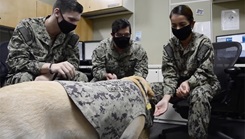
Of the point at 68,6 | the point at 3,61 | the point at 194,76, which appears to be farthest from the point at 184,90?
the point at 3,61

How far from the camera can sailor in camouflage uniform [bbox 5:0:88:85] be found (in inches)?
47.6

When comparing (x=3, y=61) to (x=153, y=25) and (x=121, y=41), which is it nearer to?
(x=121, y=41)

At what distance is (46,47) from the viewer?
137 centimetres

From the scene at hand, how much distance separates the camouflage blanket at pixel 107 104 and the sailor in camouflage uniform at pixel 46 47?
0.39 meters

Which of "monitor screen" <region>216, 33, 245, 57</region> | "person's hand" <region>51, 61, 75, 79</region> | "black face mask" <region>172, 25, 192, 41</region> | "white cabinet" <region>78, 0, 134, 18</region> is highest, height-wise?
"white cabinet" <region>78, 0, 134, 18</region>

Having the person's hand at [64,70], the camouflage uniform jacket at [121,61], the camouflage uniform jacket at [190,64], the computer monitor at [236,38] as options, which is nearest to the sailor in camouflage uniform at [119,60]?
the camouflage uniform jacket at [121,61]

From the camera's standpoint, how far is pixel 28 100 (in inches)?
24.9

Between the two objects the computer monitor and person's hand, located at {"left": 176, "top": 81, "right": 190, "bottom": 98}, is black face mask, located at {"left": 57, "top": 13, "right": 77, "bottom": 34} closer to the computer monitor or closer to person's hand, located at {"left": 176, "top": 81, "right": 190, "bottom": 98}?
person's hand, located at {"left": 176, "top": 81, "right": 190, "bottom": 98}

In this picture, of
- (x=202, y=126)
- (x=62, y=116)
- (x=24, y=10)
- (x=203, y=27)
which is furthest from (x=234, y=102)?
(x=24, y=10)

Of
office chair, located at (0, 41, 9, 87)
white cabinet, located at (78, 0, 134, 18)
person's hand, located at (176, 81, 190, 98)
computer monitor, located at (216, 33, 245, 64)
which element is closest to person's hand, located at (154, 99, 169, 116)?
person's hand, located at (176, 81, 190, 98)

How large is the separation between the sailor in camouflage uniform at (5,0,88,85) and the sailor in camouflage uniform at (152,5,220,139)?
65 centimetres

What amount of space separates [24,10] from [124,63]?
4.61 ft

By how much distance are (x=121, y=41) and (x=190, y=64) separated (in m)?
0.58

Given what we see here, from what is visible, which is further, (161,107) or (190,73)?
(190,73)
